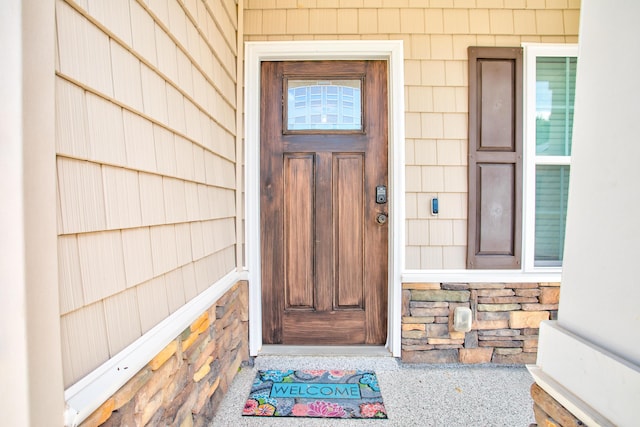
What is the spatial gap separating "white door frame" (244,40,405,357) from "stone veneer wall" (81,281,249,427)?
216 millimetres

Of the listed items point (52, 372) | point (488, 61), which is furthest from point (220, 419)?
point (488, 61)

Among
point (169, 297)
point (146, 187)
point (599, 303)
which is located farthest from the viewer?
point (169, 297)

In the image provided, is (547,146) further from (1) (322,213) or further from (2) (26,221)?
(2) (26,221)

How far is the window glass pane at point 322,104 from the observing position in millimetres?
2234

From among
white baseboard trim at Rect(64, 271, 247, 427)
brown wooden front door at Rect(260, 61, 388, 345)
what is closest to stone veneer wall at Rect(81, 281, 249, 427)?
white baseboard trim at Rect(64, 271, 247, 427)

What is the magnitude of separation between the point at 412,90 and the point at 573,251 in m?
1.59

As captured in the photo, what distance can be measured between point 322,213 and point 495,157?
125 cm

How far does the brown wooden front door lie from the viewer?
2223 millimetres

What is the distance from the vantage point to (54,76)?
69 centimetres

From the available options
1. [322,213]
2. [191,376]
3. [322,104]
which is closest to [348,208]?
[322,213]

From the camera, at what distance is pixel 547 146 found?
86.4 inches

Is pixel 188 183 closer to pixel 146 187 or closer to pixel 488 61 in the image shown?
pixel 146 187

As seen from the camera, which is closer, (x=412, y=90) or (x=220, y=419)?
(x=220, y=419)

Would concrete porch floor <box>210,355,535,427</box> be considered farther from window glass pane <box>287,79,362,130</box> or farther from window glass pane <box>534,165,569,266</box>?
window glass pane <box>287,79,362,130</box>
